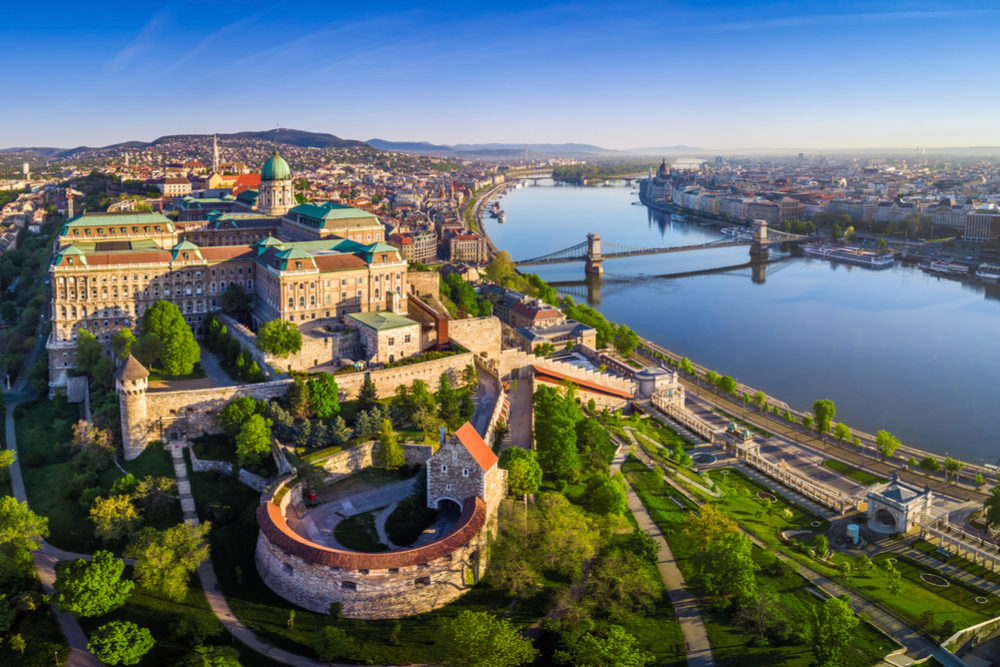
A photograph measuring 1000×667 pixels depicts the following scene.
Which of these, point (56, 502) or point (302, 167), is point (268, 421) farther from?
point (302, 167)

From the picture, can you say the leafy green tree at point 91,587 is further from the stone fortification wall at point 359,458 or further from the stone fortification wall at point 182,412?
the stone fortification wall at point 182,412

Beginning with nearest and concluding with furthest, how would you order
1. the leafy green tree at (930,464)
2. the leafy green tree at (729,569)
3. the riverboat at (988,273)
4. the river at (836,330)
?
1. the leafy green tree at (729,569)
2. the leafy green tree at (930,464)
3. the river at (836,330)
4. the riverboat at (988,273)

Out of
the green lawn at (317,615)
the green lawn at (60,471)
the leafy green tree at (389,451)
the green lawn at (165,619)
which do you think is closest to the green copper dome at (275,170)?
the green lawn at (60,471)

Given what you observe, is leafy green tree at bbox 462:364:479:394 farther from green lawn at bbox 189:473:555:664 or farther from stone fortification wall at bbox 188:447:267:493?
green lawn at bbox 189:473:555:664

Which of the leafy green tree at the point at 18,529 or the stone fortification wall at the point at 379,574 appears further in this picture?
the leafy green tree at the point at 18,529

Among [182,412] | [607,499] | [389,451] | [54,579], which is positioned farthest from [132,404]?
[607,499]

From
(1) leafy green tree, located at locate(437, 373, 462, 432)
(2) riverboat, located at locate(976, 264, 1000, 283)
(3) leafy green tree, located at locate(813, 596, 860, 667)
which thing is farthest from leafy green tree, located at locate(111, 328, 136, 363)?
(2) riverboat, located at locate(976, 264, 1000, 283)
